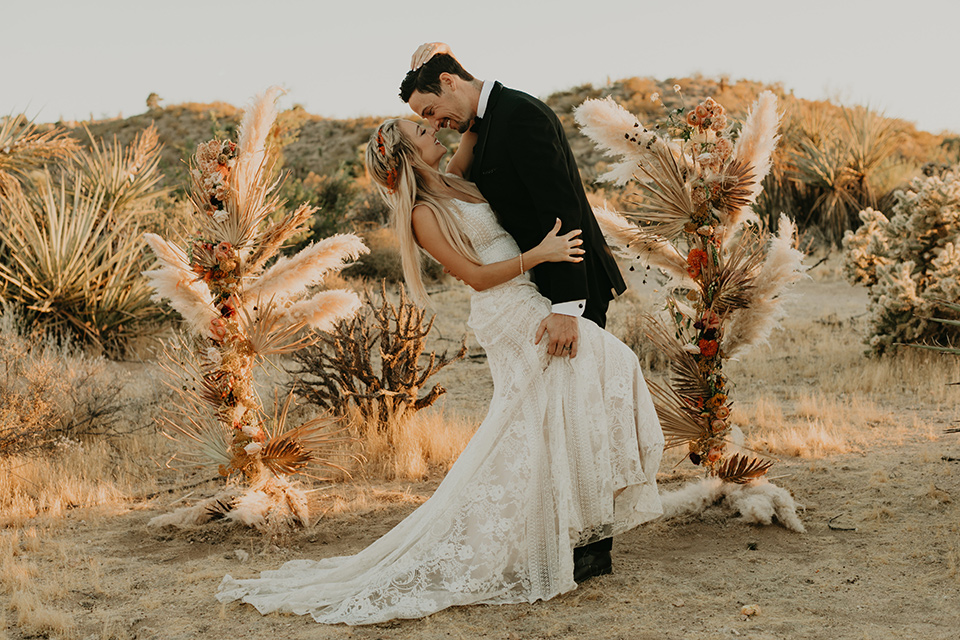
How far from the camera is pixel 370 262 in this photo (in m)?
13.5

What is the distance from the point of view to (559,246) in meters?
3.34

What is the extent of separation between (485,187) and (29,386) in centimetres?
446

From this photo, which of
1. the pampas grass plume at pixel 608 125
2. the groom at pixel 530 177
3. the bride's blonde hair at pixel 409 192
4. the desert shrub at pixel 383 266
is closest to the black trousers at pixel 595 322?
the groom at pixel 530 177

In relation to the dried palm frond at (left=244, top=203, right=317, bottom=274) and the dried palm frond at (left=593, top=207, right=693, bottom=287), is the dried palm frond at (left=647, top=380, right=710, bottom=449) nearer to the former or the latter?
the dried palm frond at (left=593, top=207, right=693, bottom=287)

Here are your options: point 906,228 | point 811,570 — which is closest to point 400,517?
point 811,570

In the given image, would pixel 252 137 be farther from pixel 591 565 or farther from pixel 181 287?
pixel 591 565

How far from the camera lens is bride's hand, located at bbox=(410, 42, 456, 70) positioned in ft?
11.6

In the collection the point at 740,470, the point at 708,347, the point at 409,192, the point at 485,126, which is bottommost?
the point at 740,470

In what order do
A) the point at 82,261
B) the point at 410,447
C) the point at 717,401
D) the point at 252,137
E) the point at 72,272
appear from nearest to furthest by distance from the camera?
the point at 717,401 < the point at 252,137 < the point at 410,447 < the point at 72,272 < the point at 82,261

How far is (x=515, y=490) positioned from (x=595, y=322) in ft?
2.84

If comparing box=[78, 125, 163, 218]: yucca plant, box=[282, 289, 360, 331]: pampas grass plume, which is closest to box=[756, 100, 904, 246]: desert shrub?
box=[78, 125, 163, 218]: yucca plant

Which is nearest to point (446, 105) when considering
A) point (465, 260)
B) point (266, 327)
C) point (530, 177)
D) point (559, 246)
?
point (530, 177)

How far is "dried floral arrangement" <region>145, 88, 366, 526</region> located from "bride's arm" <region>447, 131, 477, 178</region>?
0.89 meters

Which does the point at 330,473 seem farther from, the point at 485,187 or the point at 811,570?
the point at 811,570
